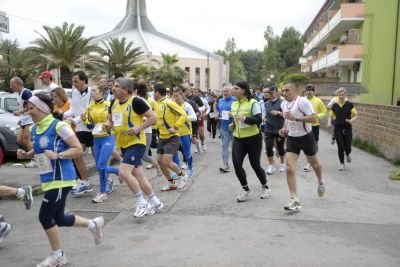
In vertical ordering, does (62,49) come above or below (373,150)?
above

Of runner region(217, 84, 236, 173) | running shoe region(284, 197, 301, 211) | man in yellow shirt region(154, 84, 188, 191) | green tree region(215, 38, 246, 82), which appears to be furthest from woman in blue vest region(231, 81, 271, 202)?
green tree region(215, 38, 246, 82)

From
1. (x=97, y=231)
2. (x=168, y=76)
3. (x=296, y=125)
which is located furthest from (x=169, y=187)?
(x=168, y=76)

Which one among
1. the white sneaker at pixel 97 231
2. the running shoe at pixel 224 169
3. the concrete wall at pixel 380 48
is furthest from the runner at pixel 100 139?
the concrete wall at pixel 380 48

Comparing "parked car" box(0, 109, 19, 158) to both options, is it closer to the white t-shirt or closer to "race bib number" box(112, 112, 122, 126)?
"race bib number" box(112, 112, 122, 126)

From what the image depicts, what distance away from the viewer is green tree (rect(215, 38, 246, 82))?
11559 cm

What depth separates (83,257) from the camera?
4855 millimetres

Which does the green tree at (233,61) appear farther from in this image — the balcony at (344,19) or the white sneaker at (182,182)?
the white sneaker at (182,182)

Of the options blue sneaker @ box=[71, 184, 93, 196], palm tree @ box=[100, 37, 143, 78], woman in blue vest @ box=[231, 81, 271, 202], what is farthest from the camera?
palm tree @ box=[100, 37, 143, 78]

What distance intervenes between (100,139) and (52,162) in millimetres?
2681

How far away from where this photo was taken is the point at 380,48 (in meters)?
30.5

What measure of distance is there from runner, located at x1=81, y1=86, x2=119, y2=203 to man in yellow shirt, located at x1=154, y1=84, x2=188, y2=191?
106 centimetres

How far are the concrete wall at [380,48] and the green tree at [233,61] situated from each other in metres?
79.8

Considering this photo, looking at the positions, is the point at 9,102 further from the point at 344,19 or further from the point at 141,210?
the point at 344,19

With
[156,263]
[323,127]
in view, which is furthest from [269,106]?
[323,127]
